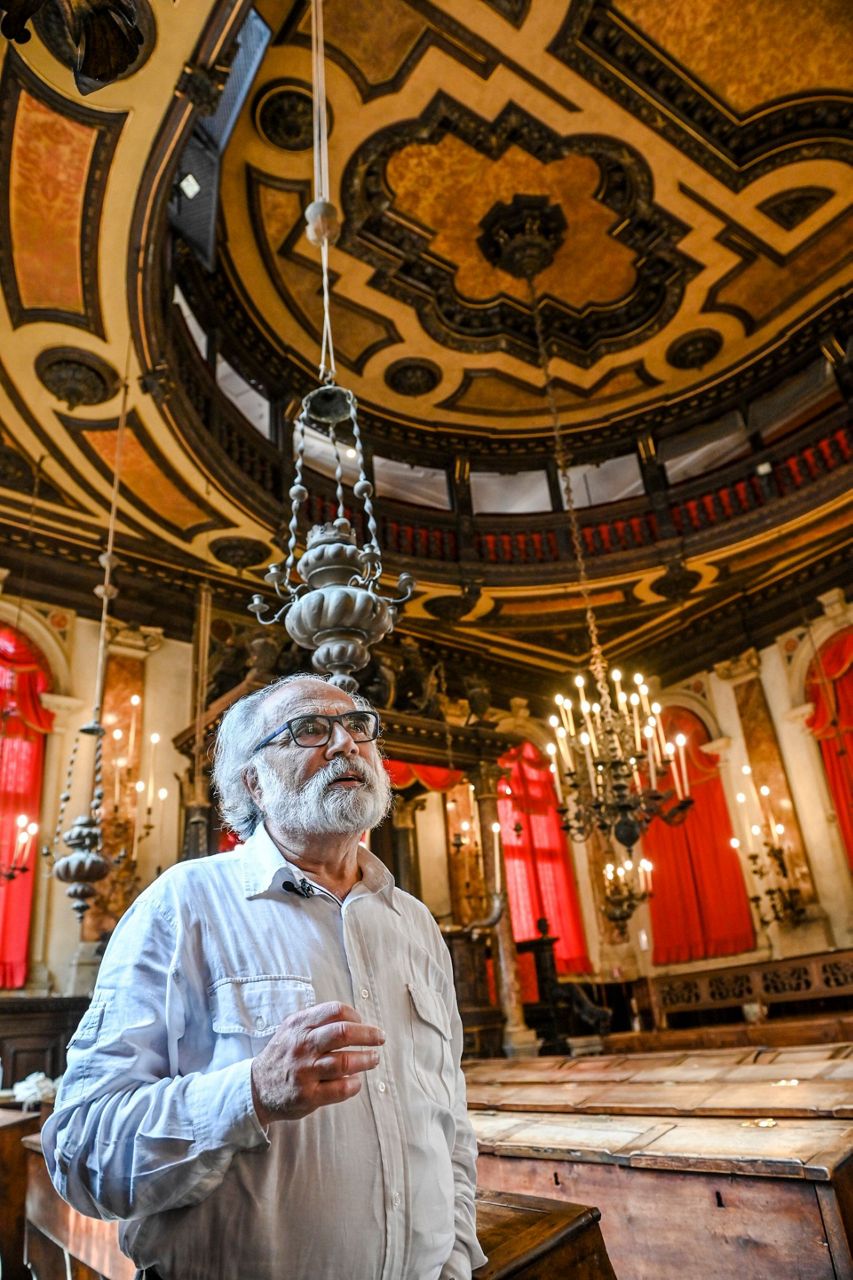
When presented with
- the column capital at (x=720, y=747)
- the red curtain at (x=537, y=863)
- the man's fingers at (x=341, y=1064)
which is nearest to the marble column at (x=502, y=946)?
the red curtain at (x=537, y=863)

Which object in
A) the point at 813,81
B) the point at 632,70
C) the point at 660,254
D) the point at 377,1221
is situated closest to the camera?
the point at 377,1221

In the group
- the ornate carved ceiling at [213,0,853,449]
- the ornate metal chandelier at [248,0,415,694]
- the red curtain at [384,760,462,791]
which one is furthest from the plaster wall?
the ornate metal chandelier at [248,0,415,694]

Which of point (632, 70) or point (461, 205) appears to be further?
point (461, 205)

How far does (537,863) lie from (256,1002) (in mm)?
9669

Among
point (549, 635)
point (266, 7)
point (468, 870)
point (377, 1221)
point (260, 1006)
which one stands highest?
point (266, 7)

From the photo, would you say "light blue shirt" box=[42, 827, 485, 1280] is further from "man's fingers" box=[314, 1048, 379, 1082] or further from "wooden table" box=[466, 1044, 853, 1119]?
"wooden table" box=[466, 1044, 853, 1119]

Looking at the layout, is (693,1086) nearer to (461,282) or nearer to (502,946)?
(502,946)

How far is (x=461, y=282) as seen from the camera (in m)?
9.15

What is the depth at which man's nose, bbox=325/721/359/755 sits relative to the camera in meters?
1.48

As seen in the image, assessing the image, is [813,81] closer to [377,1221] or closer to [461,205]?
[461,205]

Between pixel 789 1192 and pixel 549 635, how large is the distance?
912cm

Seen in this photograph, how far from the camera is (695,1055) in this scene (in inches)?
166

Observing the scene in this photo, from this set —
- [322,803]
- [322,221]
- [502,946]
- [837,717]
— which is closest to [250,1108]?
[322,803]

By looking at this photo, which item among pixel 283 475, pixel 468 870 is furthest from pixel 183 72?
pixel 468 870
